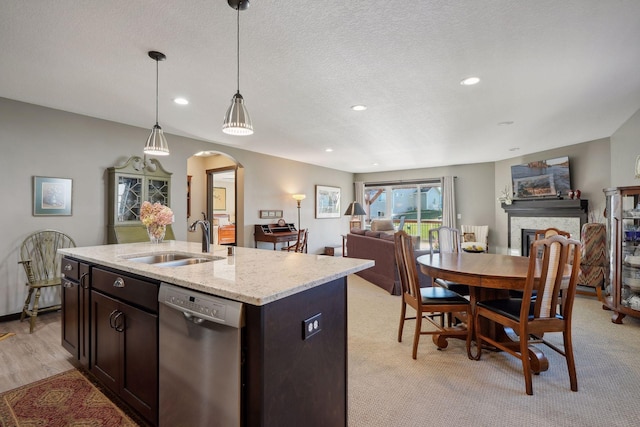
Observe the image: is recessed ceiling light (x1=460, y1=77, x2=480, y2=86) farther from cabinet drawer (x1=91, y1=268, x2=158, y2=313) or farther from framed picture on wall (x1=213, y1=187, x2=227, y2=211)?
framed picture on wall (x1=213, y1=187, x2=227, y2=211)

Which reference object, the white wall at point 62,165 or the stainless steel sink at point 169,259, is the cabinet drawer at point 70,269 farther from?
the white wall at point 62,165

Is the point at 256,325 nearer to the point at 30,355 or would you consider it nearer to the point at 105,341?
the point at 105,341

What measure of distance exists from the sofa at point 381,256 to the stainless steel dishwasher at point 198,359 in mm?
3514

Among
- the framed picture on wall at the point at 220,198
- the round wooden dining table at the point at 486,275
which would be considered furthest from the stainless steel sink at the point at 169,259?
the framed picture on wall at the point at 220,198

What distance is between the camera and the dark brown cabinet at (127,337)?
163 cm

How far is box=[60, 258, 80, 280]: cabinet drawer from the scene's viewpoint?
2328 mm

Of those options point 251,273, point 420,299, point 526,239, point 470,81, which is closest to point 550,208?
point 526,239

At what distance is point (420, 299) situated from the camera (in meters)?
2.60

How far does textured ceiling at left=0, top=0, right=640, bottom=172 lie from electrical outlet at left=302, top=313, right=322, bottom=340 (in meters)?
1.81

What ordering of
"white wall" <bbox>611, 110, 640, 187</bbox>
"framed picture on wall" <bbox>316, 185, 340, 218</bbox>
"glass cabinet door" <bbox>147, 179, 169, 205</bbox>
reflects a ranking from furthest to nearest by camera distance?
"framed picture on wall" <bbox>316, 185, 340, 218</bbox> → "glass cabinet door" <bbox>147, 179, 169, 205</bbox> → "white wall" <bbox>611, 110, 640, 187</bbox>

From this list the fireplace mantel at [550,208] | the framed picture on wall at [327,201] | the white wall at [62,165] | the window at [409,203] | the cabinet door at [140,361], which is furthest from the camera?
the window at [409,203]

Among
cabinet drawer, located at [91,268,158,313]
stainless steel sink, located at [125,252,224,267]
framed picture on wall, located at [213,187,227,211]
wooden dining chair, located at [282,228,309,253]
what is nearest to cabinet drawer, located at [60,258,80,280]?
cabinet drawer, located at [91,268,158,313]

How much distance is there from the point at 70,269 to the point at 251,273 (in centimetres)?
178

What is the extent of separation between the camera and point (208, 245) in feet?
8.14
